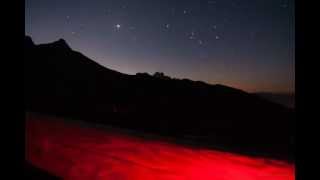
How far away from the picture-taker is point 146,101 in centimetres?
2864

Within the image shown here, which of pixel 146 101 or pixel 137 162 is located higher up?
pixel 146 101

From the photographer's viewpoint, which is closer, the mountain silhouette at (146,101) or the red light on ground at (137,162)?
the red light on ground at (137,162)

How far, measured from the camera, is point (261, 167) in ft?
24.5

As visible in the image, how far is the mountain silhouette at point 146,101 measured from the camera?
78.9 feet

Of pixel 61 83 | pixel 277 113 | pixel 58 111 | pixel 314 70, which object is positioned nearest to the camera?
pixel 314 70

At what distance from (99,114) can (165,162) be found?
17.9 meters

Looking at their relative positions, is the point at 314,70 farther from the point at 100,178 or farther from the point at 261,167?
the point at 261,167

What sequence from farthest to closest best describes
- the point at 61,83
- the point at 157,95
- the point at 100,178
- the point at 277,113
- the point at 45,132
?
the point at 61,83 → the point at 157,95 → the point at 277,113 → the point at 45,132 → the point at 100,178

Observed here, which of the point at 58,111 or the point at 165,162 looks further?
the point at 58,111

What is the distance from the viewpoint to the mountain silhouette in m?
24.0

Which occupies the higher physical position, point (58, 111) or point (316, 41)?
point (316, 41)

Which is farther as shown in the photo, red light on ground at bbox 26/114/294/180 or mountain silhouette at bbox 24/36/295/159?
mountain silhouette at bbox 24/36/295/159

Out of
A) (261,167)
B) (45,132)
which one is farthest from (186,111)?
(261,167)

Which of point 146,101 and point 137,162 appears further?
point 146,101
